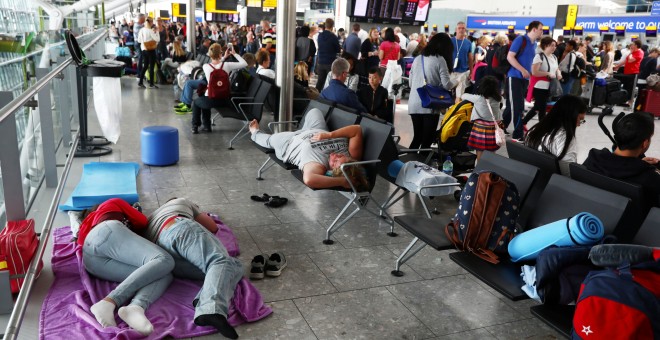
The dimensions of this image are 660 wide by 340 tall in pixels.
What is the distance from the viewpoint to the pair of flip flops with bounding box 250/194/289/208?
4859 mm

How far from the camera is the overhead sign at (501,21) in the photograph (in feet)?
93.0

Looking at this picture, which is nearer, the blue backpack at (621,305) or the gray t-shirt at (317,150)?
the blue backpack at (621,305)

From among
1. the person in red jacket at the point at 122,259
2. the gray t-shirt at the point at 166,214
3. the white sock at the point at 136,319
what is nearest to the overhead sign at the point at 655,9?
the gray t-shirt at the point at 166,214

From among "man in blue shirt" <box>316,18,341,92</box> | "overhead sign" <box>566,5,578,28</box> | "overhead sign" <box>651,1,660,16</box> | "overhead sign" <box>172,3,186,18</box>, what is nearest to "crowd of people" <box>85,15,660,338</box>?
"man in blue shirt" <box>316,18,341,92</box>

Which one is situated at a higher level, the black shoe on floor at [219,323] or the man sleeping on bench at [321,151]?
the man sleeping on bench at [321,151]

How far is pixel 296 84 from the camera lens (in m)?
8.13

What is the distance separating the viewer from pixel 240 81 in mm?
8078

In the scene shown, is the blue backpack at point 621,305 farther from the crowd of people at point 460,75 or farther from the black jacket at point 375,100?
the black jacket at point 375,100

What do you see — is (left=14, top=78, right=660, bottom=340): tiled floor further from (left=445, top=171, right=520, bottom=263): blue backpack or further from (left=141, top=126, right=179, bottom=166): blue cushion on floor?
(left=445, top=171, right=520, bottom=263): blue backpack

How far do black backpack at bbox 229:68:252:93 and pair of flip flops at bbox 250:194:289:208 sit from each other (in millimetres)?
3405

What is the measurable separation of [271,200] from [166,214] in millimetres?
1526

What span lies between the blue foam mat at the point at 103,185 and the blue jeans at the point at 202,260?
1.51m

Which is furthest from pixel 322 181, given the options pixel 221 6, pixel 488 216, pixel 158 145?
pixel 221 6

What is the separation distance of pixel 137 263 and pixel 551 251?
2.25m
